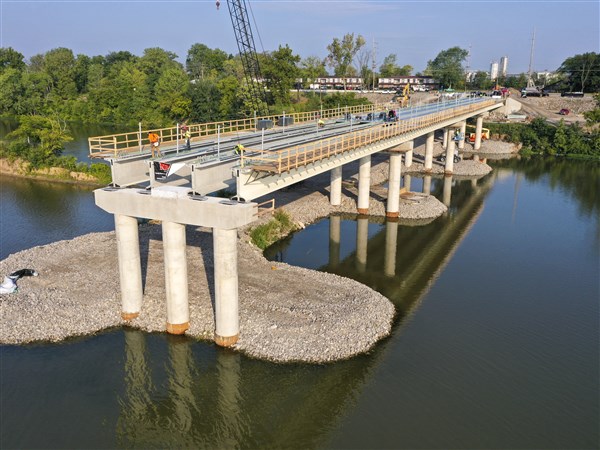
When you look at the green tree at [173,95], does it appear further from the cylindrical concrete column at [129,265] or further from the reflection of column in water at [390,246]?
the cylindrical concrete column at [129,265]

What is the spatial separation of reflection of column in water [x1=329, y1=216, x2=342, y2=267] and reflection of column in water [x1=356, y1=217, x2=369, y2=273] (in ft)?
5.61

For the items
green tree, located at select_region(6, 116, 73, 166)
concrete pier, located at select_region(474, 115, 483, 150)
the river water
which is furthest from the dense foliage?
green tree, located at select_region(6, 116, 73, 166)

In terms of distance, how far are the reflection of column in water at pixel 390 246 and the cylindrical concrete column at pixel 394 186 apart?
120 centimetres

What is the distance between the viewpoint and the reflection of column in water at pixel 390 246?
38.4 metres

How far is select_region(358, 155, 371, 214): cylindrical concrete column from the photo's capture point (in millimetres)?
47469

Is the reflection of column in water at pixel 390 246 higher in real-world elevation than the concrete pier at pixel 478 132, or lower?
lower

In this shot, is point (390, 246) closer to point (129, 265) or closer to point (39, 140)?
point (129, 265)

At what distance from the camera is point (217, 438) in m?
19.9

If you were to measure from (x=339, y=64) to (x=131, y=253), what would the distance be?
143 meters

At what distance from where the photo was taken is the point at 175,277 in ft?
82.7

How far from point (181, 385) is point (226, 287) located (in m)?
5.02

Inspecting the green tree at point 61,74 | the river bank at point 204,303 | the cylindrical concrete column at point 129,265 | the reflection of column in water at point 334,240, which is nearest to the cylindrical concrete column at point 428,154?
the reflection of column in water at point 334,240

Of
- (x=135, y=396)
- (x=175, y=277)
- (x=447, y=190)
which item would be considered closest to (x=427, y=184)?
(x=447, y=190)

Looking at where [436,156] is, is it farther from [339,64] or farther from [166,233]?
[339,64]
